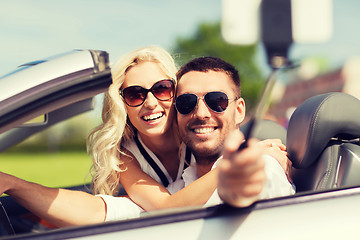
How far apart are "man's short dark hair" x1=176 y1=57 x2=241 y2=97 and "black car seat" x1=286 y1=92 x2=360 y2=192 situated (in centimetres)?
45

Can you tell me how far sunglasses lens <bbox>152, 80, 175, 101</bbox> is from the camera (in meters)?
2.17

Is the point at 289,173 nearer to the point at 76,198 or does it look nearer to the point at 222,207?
the point at 222,207

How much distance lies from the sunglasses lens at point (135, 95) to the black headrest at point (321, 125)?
80 cm

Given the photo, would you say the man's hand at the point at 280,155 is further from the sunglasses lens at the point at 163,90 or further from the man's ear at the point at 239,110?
the sunglasses lens at the point at 163,90

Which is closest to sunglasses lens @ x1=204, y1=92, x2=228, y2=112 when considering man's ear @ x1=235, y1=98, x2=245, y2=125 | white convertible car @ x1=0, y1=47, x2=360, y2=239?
man's ear @ x1=235, y1=98, x2=245, y2=125

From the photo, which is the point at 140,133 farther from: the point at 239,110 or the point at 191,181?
the point at 239,110

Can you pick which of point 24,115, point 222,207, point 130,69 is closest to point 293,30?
point 222,207

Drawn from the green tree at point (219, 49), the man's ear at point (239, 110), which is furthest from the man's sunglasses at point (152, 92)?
the green tree at point (219, 49)

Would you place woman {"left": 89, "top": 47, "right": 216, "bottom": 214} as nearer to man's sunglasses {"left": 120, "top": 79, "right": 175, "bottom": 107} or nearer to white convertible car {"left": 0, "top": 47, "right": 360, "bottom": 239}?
man's sunglasses {"left": 120, "top": 79, "right": 175, "bottom": 107}

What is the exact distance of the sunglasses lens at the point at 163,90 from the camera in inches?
85.6

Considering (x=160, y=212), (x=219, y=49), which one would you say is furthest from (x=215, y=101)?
(x=219, y=49)

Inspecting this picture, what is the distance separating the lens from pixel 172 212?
4.58 feet

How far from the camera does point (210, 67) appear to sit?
2.20m

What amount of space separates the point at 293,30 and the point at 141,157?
1.62 metres
